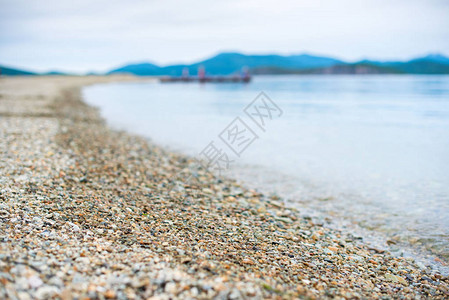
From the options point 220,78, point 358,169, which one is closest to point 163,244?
point 358,169

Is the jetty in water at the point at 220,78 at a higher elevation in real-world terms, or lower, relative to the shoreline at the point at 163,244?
higher

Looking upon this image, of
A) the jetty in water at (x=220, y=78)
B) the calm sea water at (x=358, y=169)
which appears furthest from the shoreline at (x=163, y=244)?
the jetty in water at (x=220, y=78)

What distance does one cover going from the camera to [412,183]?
1133 centimetres

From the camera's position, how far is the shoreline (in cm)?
399

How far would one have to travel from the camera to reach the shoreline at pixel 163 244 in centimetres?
399

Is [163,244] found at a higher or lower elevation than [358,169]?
higher

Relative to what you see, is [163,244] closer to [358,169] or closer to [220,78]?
[358,169]

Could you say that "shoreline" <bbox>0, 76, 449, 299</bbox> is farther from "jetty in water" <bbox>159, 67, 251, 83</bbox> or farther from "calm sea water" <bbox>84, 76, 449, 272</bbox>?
"jetty in water" <bbox>159, 67, 251, 83</bbox>

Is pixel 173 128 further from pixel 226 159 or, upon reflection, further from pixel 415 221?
pixel 415 221

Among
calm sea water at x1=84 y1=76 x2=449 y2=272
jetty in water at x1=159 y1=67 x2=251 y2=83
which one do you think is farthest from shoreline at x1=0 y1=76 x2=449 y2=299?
jetty in water at x1=159 y1=67 x2=251 y2=83

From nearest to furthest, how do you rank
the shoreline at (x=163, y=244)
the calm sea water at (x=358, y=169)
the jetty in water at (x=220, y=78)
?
the shoreline at (x=163, y=244) < the calm sea water at (x=358, y=169) < the jetty in water at (x=220, y=78)

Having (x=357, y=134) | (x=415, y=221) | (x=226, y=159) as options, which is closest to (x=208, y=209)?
(x=415, y=221)

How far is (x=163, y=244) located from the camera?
17.2ft

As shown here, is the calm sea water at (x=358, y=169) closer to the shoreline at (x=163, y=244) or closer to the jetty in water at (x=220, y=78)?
the shoreline at (x=163, y=244)
